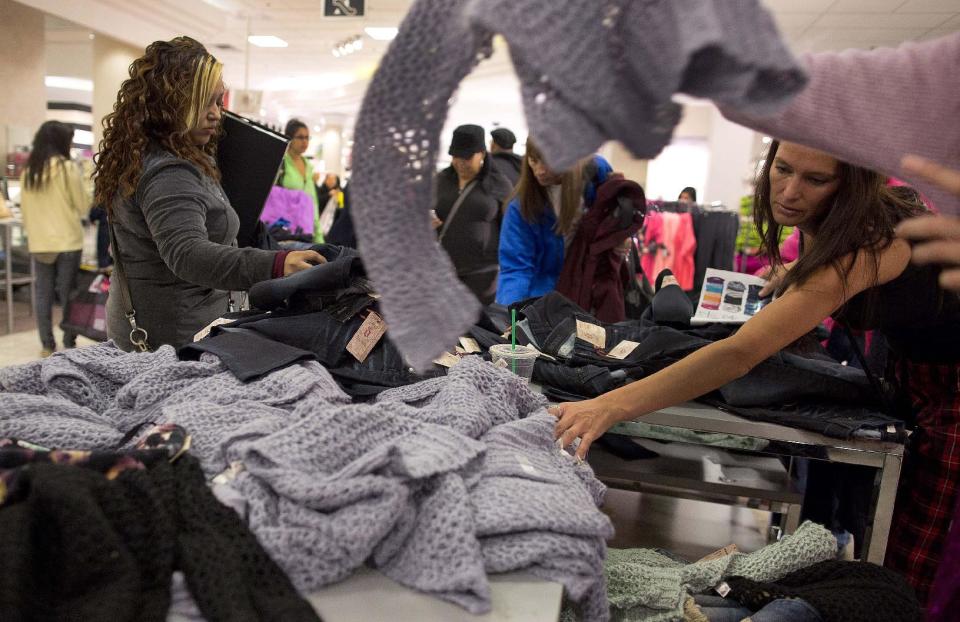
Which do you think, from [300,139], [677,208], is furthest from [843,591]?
[300,139]

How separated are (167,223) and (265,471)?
1078 millimetres

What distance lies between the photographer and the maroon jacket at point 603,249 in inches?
114

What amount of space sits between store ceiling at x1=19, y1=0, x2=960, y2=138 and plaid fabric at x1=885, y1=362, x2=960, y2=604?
251cm

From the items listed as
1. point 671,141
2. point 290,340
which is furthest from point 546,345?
point 671,141

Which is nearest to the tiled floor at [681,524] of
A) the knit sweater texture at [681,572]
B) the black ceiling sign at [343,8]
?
the knit sweater texture at [681,572]

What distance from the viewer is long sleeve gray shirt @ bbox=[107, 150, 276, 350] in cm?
170

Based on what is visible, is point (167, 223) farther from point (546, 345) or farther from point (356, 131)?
point (356, 131)

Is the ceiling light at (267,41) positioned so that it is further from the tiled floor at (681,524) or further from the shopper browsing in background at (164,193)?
the tiled floor at (681,524)

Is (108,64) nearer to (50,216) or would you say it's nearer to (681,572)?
(50,216)

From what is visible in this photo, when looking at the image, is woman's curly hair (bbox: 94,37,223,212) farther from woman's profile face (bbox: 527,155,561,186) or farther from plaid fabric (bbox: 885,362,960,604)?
plaid fabric (bbox: 885,362,960,604)

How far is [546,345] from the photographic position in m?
2.02

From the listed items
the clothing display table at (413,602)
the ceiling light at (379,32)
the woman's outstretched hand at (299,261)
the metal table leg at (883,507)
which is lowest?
the metal table leg at (883,507)

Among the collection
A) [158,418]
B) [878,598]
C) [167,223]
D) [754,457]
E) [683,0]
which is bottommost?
[754,457]

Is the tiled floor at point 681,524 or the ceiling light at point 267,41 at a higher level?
the ceiling light at point 267,41
